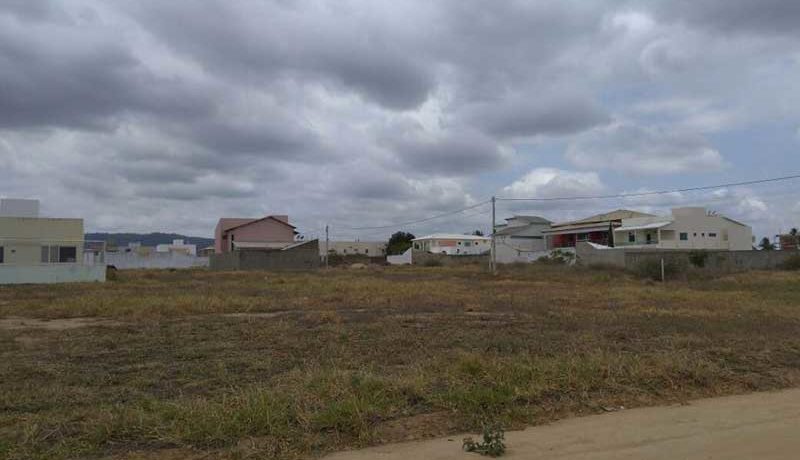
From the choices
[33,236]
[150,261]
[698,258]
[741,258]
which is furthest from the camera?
[150,261]

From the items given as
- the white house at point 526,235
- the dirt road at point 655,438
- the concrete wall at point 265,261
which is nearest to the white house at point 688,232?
the white house at point 526,235

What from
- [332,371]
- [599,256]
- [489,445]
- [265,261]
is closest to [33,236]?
[265,261]

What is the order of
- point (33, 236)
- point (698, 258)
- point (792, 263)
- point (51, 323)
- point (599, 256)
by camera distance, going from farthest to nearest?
point (599, 256)
point (792, 263)
point (698, 258)
point (33, 236)
point (51, 323)

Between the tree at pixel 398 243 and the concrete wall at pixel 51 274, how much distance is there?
75.3 meters

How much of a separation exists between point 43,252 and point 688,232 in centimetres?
6393

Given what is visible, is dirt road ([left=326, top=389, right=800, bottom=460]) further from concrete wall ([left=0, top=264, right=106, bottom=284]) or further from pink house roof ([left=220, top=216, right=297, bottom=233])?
pink house roof ([left=220, top=216, right=297, bottom=233])

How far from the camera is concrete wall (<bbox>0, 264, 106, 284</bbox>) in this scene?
A: 1391 inches

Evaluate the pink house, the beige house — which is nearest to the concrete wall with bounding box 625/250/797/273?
the pink house

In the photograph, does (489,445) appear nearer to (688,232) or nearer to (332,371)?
(332,371)

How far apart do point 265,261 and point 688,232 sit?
4723 centimetres

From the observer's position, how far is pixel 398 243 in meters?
119

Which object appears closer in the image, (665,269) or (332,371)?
(332,371)

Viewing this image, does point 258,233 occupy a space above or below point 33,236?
above

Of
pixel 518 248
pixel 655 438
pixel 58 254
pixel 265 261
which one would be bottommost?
pixel 655 438
